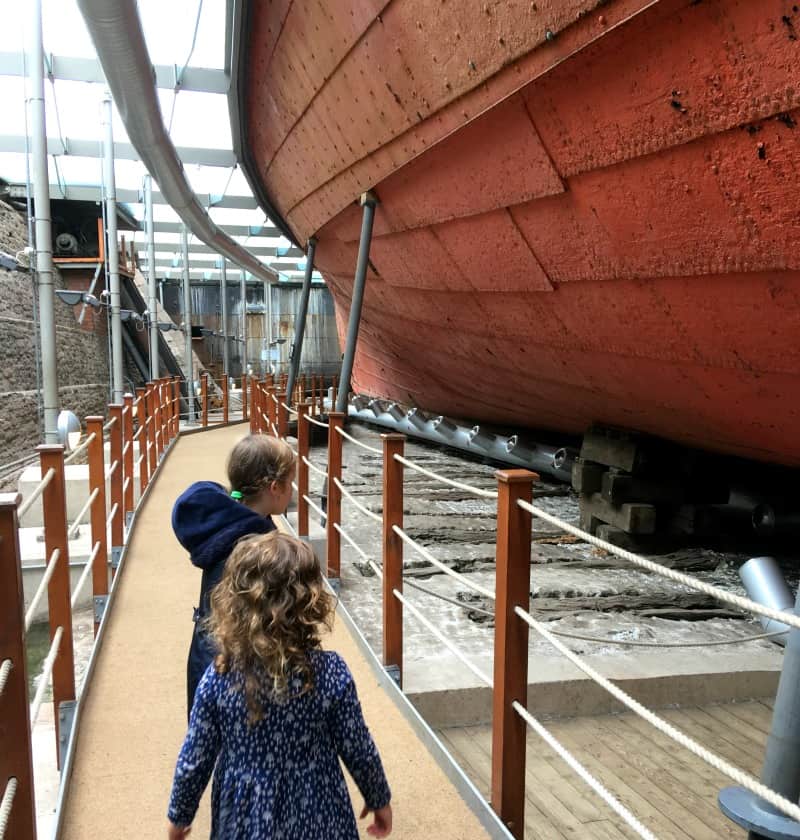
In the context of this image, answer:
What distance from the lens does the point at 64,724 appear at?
2311mm

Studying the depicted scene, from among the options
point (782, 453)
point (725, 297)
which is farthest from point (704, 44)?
point (782, 453)

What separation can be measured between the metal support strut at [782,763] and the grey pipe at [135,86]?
4115mm

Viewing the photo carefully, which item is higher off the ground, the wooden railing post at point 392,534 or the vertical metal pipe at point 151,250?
the vertical metal pipe at point 151,250

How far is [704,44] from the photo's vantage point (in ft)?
7.20

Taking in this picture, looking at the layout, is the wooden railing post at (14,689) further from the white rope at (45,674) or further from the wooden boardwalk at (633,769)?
the wooden boardwalk at (633,769)

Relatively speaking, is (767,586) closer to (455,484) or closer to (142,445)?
(455,484)

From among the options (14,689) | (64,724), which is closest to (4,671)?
(14,689)

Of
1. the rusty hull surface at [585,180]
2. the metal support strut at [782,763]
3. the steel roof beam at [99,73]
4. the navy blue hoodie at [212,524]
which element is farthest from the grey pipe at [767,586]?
the steel roof beam at [99,73]

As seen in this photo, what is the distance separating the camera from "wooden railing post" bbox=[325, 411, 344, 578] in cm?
353

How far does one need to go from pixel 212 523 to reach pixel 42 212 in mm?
7046

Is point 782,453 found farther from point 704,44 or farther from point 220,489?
point 220,489

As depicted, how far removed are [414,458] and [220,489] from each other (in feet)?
24.7

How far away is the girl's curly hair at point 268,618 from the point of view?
47.2 inches

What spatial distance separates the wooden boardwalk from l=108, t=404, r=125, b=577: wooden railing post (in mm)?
2197
